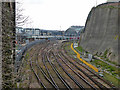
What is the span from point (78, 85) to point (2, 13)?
23.3ft

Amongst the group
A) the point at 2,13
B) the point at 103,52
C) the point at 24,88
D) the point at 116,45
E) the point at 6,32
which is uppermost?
the point at 2,13

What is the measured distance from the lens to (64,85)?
32.2 feet

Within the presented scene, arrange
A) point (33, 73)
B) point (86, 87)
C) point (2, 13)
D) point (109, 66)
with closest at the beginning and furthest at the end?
point (2, 13)
point (86, 87)
point (33, 73)
point (109, 66)

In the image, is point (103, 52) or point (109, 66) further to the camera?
point (103, 52)

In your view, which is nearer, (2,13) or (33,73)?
(2,13)

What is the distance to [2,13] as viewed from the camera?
6043mm

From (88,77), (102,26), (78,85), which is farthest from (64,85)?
(102,26)

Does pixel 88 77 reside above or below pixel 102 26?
below

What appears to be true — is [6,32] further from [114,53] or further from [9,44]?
[114,53]

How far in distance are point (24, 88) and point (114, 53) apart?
10320mm

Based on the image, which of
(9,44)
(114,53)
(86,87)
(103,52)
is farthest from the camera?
(103,52)

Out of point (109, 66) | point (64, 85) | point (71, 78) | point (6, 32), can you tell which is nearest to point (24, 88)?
point (64, 85)

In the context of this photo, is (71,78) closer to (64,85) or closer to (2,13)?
(64,85)

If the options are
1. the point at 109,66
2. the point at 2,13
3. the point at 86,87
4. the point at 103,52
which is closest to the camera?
the point at 2,13
